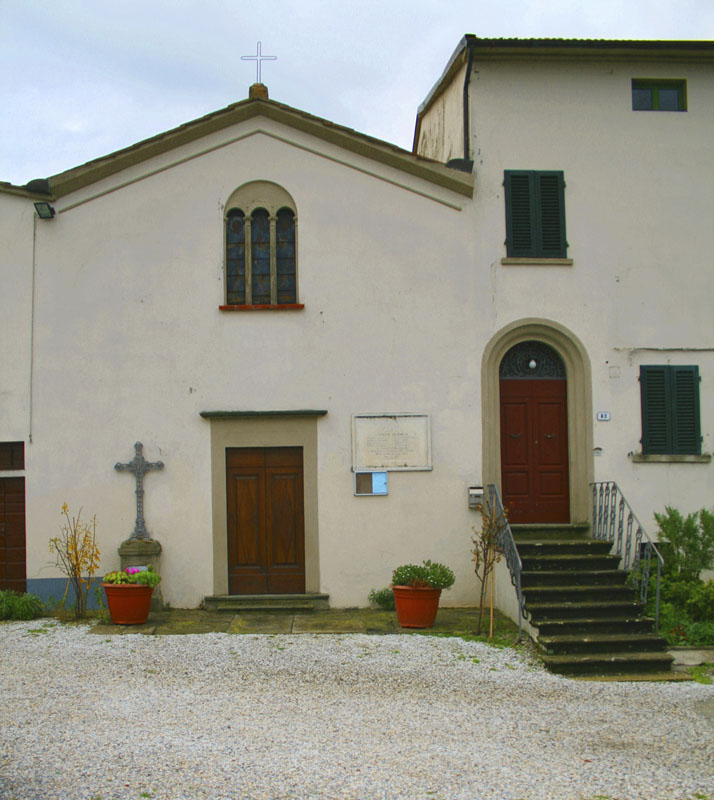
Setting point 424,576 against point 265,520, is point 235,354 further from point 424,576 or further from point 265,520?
point 424,576

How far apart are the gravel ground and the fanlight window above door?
13.7 feet

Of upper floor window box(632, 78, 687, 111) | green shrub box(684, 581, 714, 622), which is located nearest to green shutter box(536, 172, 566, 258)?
upper floor window box(632, 78, 687, 111)

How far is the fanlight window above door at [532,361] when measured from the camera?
1245 cm

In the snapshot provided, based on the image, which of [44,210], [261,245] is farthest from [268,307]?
[44,210]

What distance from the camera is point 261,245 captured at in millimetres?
12312

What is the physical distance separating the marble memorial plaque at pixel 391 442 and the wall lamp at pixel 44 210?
5.05 m

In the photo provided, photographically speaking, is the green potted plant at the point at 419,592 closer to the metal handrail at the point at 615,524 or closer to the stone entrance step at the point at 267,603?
the stone entrance step at the point at 267,603

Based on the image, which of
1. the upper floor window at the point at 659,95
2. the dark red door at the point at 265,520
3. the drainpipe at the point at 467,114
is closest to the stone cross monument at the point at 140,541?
the dark red door at the point at 265,520

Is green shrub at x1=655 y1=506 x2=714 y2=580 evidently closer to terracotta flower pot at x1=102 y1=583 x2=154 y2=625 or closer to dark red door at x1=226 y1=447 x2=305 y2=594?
dark red door at x1=226 y1=447 x2=305 y2=594

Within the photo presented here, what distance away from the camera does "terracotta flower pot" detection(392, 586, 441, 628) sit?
1062cm

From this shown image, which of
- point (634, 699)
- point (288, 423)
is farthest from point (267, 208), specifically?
point (634, 699)

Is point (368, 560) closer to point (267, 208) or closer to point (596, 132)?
point (267, 208)

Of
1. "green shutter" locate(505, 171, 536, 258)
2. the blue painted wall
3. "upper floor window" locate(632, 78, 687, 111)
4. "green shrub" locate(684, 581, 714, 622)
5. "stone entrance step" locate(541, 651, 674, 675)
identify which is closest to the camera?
"stone entrance step" locate(541, 651, 674, 675)

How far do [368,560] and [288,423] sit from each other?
219 centimetres
